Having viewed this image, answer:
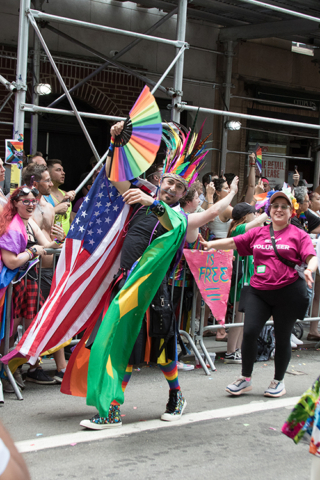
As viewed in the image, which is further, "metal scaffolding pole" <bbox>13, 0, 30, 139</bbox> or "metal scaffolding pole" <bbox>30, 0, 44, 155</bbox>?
"metal scaffolding pole" <bbox>30, 0, 44, 155</bbox>

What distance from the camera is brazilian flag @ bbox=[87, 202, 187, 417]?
13.7ft

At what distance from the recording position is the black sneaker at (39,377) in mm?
5512

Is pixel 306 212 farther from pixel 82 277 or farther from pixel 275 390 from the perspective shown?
pixel 82 277

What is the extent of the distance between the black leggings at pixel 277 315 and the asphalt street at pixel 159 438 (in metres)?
0.39

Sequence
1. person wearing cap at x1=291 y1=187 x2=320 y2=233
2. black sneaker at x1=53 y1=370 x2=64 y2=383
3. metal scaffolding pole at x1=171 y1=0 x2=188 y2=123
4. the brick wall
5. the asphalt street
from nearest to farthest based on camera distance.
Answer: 1. the asphalt street
2. black sneaker at x1=53 y1=370 x2=64 y2=383
3. metal scaffolding pole at x1=171 y1=0 x2=188 y2=123
4. person wearing cap at x1=291 y1=187 x2=320 y2=233
5. the brick wall

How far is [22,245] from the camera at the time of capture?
5.04 m

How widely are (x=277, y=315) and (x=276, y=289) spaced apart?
0.26 meters

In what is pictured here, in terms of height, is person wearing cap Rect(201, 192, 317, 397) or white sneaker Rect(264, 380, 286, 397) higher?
person wearing cap Rect(201, 192, 317, 397)

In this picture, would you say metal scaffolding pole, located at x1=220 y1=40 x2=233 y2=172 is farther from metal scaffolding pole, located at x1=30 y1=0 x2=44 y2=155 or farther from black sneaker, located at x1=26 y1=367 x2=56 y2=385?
black sneaker, located at x1=26 y1=367 x2=56 y2=385

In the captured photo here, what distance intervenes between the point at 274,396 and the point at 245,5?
713 cm

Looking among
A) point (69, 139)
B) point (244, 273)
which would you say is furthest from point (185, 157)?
point (69, 139)

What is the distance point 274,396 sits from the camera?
5391 millimetres

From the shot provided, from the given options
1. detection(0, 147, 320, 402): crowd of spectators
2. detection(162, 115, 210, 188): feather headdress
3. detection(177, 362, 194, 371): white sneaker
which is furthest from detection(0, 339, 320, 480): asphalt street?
detection(162, 115, 210, 188): feather headdress

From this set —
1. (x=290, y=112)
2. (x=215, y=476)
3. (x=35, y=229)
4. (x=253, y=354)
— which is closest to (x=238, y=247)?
(x=253, y=354)
